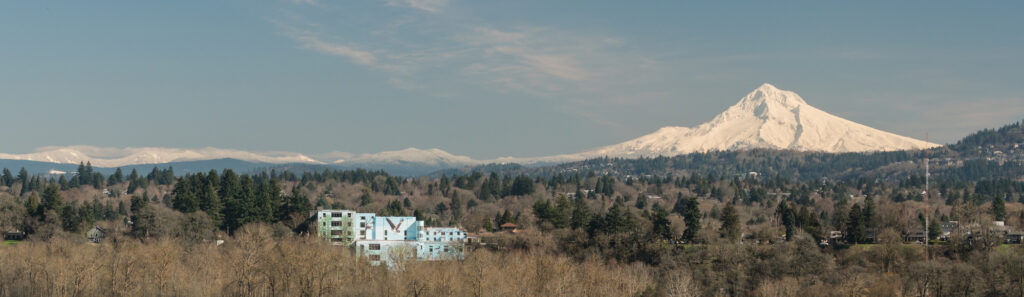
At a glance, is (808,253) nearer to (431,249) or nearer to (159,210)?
(431,249)

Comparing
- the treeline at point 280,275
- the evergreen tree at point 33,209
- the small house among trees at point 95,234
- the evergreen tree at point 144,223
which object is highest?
the evergreen tree at point 33,209

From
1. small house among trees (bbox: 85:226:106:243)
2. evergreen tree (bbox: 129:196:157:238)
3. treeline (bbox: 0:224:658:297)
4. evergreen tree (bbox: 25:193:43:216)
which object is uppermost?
evergreen tree (bbox: 25:193:43:216)

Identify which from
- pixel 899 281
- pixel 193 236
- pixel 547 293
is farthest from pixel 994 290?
pixel 193 236

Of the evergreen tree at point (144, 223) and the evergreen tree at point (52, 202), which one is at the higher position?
the evergreen tree at point (52, 202)

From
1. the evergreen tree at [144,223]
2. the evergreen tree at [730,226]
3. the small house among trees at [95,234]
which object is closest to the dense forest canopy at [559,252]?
the evergreen tree at [144,223]

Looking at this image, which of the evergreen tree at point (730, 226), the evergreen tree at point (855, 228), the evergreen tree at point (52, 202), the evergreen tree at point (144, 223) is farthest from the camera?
the evergreen tree at point (52, 202)

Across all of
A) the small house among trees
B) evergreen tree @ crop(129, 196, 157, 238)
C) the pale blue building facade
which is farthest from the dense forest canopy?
the pale blue building facade

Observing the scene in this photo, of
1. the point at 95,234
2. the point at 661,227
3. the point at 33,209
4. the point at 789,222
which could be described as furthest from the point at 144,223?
the point at 789,222

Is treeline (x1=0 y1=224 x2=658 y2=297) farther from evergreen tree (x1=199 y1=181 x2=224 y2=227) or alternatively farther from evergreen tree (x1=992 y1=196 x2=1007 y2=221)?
evergreen tree (x1=992 y1=196 x2=1007 y2=221)

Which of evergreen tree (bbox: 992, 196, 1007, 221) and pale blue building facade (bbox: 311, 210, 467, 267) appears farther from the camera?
evergreen tree (bbox: 992, 196, 1007, 221)

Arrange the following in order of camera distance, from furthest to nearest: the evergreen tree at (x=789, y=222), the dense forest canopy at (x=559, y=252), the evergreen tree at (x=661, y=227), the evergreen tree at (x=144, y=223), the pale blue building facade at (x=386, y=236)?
1. the evergreen tree at (x=789, y=222)
2. the evergreen tree at (x=661, y=227)
3. the evergreen tree at (x=144, y=223)
4. the pale blue building facade at (x=386, y=236)
5. the dense forest canopy at (x=559, y=252)

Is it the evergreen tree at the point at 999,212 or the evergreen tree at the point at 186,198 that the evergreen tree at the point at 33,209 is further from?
the evergreen tree at the point at 999,212

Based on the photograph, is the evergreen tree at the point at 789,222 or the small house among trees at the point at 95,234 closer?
the small house among trees at the point at 95,234

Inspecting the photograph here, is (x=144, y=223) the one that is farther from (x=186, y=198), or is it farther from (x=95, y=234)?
(x=186, y=198)
